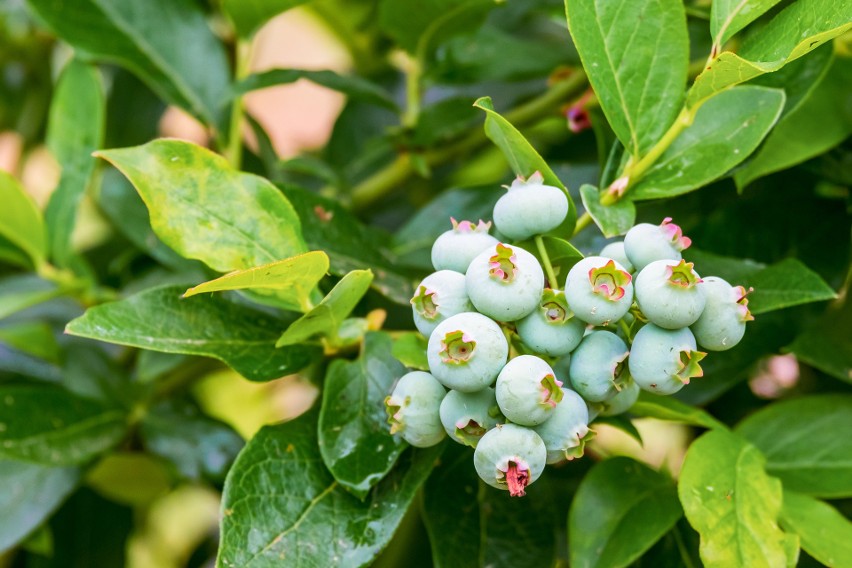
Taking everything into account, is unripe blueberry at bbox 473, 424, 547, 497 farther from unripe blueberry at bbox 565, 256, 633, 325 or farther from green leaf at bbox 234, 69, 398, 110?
green leaf at bbox 234, 69, 398, 110

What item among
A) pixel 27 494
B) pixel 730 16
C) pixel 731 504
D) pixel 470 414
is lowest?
pixel 27 494

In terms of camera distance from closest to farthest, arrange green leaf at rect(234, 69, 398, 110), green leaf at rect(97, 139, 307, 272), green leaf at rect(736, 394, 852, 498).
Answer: green leaf at rect(97, 139, 307, 272), green leaf at rect(736, 394, 852, 498), green leaf at rect(234, 69, 398, 110)

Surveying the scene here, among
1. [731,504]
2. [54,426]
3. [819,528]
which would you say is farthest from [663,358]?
[54,426]

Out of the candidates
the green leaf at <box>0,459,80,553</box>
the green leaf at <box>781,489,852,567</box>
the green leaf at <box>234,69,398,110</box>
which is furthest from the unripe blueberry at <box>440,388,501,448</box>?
the green leaf at <box>0,459,80,553</box>

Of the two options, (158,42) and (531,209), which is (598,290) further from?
(158,42)

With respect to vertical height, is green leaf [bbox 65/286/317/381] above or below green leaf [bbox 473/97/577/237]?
below

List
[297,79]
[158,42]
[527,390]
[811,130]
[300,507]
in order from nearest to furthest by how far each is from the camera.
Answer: [527,390] → [300,507] → [811,130] → [297,79] → [158,42]

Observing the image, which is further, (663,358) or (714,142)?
(714,142)
